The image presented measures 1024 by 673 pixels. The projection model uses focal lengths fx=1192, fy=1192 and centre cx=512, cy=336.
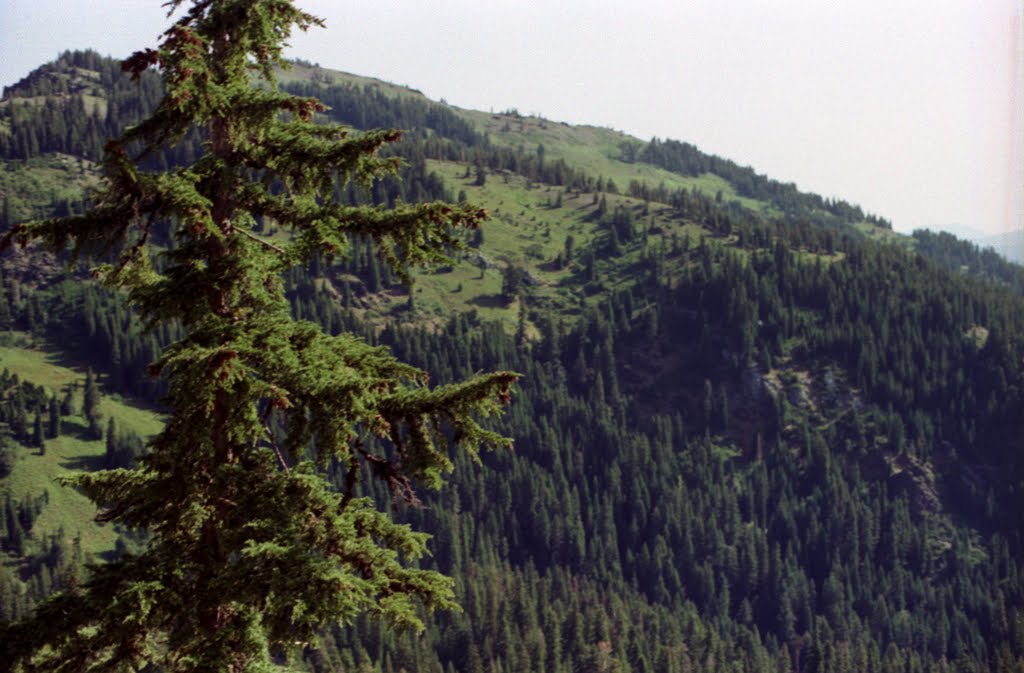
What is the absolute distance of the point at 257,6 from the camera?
24078 mm

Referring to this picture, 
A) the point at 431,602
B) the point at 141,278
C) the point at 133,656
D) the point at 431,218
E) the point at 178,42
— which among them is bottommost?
the point at 133,656

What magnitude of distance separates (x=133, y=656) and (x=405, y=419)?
6.77m

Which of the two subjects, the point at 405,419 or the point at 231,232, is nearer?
the point at 405,419

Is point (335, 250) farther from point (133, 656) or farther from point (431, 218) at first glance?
point (133, 656)

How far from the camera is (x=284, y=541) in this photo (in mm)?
21484

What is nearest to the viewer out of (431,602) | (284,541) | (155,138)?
(284,541)

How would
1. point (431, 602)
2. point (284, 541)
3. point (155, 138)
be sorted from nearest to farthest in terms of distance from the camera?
point (284, 541) < point (431, 602) < point (155, 138)

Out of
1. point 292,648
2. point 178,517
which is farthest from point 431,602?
point 178,517

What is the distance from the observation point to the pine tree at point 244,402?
21094 mm

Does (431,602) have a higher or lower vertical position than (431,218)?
lower

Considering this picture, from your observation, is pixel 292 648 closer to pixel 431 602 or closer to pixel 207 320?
pixel 431 602

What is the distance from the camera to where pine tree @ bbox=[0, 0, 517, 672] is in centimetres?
2109

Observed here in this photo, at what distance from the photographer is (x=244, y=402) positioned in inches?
838

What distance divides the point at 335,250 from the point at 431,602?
22.9ft
